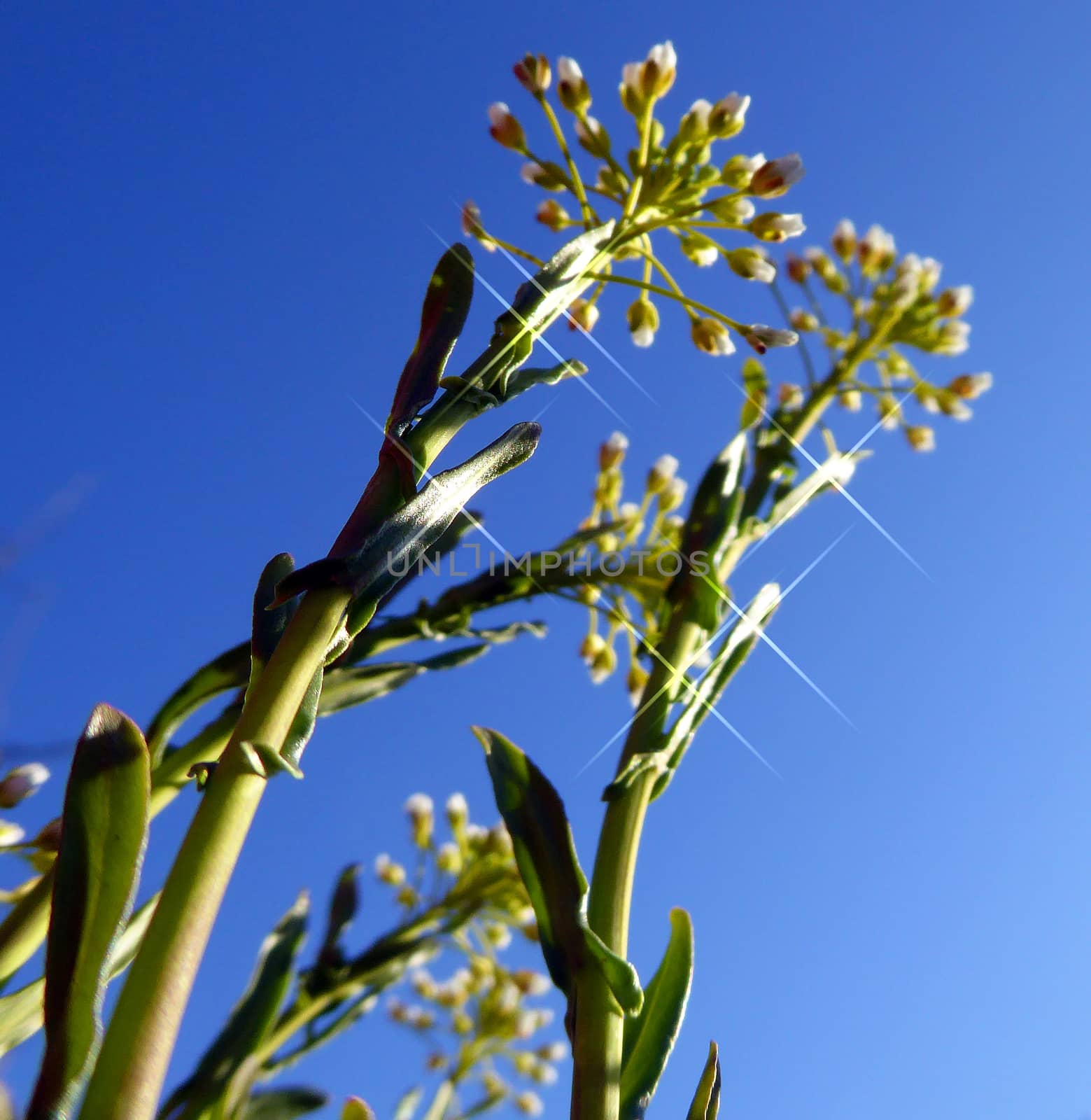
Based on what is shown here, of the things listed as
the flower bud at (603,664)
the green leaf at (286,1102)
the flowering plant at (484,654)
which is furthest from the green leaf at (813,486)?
the green leaf at (286,1102)

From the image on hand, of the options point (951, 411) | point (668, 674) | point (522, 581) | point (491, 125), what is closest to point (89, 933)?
point (668, 674)

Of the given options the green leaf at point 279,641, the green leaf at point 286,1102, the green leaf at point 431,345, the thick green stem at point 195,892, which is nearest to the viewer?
the thick green stem at point 195,892

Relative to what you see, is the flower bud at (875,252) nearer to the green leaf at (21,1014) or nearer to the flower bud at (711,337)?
the flower bud at (711,337)

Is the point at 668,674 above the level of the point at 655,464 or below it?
below

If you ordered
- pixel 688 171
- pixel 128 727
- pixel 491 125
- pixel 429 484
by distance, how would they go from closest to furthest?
pixel 128 727
pixel 429 484
pixel 688 171
pixel 491 125

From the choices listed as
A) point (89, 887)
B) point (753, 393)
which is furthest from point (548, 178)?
point (89, 887)

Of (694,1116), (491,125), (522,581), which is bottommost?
(694,1116)

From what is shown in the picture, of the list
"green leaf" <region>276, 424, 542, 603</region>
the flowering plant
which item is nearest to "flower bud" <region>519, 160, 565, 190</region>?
the flowering plant

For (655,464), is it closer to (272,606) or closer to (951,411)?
(951,411)
